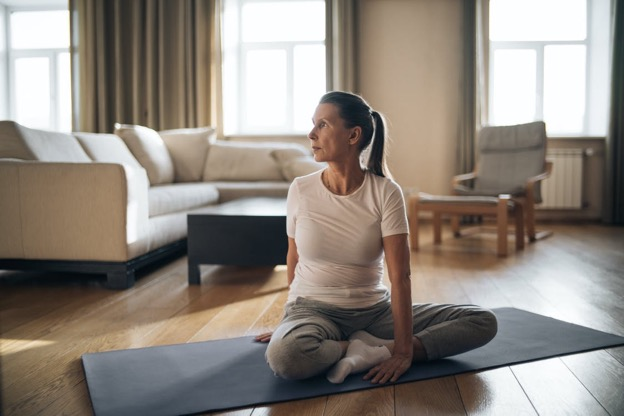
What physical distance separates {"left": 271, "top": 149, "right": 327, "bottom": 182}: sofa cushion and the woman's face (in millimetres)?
2954

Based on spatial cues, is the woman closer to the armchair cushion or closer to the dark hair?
the dark hair

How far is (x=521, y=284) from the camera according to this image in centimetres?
275

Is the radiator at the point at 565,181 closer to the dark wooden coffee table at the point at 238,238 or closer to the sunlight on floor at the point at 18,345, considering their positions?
the dark wooden coffee table at the point at 238,238

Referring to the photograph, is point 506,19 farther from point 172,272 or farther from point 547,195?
point 172,272

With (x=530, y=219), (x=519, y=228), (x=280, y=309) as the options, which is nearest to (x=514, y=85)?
(x=530, y=219)

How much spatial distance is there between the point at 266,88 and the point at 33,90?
2.66 m

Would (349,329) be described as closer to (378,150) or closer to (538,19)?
(378,150)

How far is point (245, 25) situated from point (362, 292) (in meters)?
4.95

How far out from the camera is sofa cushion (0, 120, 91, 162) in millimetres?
2881

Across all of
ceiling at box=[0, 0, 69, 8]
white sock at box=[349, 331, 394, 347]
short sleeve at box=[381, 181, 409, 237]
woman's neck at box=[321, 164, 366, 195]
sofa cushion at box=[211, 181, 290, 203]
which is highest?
ceiling at box=[0, 0, 69, 8]

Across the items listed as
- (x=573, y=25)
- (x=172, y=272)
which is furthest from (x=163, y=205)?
(x=573, y=25)

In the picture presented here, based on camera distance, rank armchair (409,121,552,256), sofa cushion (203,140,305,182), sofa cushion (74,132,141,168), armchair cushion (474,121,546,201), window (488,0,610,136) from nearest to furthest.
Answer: sofa cushion (74,132,141,168) < armchair (409,121,552,256) < armchair cushion (474,121,546,201) < sofa cushion (203,140,305,182) < window (488,0,610,136)

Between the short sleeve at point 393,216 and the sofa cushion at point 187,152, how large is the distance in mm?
3612

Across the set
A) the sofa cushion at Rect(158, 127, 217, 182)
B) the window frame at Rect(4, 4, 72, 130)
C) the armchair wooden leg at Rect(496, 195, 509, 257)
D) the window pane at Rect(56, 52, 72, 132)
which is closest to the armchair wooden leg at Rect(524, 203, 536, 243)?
the armchair wooden leg at Rect(496, 195, 509, 257)
